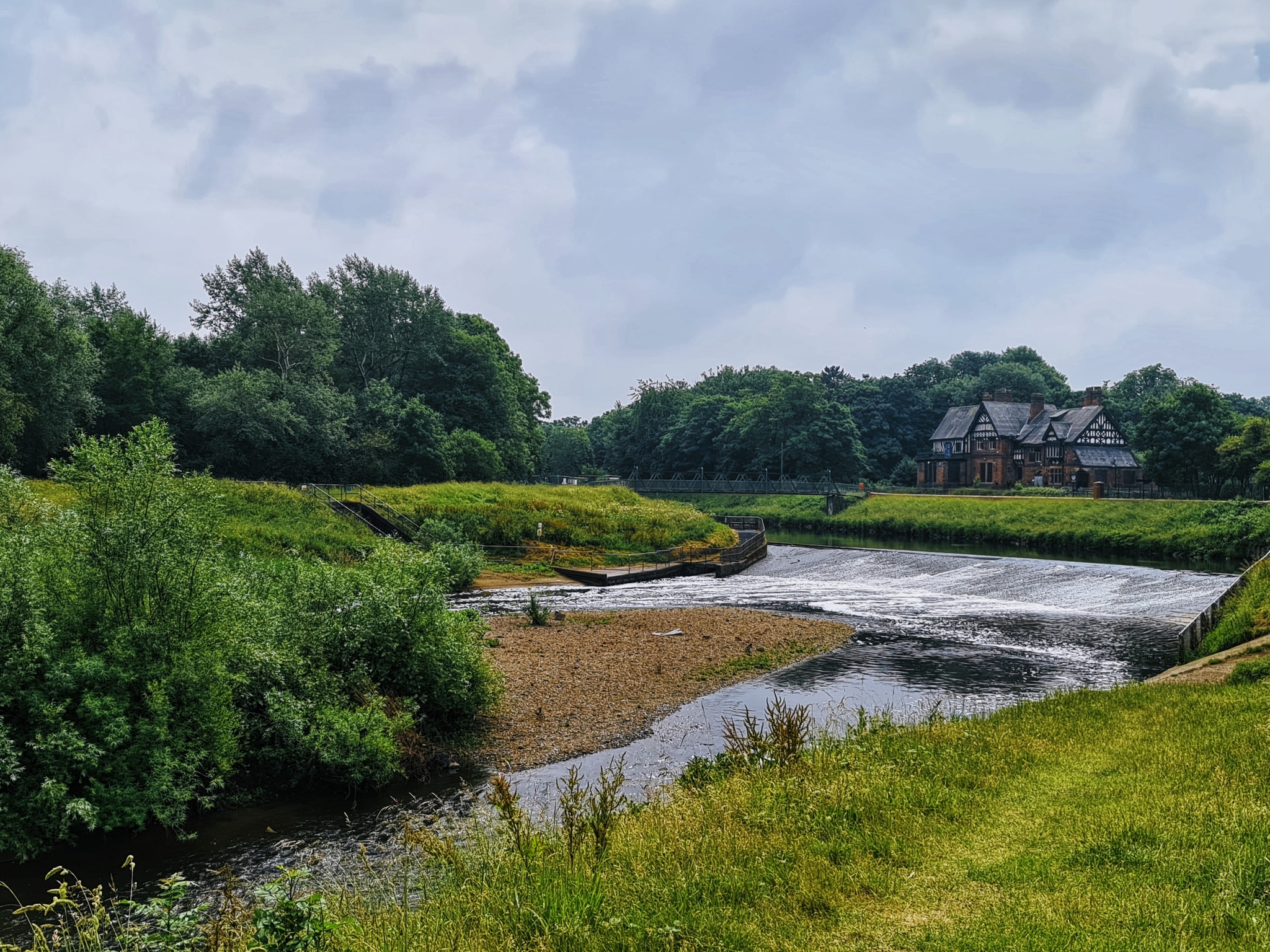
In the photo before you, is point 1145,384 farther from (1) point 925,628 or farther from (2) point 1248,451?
(1) point 925,628

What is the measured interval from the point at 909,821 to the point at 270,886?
224 inches

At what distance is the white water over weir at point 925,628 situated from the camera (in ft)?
55.2

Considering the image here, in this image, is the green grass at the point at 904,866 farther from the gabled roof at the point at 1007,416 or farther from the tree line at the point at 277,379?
the gabled roof at the point at 1007,416

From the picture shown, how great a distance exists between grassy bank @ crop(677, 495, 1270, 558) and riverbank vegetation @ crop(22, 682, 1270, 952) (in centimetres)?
4013

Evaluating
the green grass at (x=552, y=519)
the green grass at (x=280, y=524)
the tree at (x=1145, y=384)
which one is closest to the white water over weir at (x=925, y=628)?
the green grass at (x=552, y=519)

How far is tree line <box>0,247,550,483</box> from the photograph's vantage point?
152ft

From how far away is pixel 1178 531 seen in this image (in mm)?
46344

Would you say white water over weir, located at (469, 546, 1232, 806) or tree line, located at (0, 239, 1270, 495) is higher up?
tree line, located at (0, 239, 1270, 495)

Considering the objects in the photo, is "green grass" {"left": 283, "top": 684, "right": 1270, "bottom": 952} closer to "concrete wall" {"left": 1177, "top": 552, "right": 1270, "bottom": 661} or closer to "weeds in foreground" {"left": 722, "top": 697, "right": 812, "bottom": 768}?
"weeds in foreground" {"left": 722, "top": 697, "right": 812, "bottom": 768}

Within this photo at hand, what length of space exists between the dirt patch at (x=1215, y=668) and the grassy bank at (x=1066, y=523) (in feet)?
97.2

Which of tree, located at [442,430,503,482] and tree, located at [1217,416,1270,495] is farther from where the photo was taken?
tree, located at [442,430,503,482]

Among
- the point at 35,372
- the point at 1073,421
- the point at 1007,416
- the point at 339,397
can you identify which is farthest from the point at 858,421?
the point at 35,372

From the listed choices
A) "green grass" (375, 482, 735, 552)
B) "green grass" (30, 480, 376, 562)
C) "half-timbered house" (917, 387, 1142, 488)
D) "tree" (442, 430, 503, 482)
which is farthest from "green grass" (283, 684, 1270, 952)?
"half-timbered house" (917, 387, 1142, 488)

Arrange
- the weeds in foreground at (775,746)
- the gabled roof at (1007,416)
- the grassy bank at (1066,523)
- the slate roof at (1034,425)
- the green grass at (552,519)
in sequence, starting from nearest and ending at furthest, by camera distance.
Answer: the weeds in foreground at (775,746) → the grassy bank at (1066,523) → the green grass at (552,519) → the slate roof at (1034,425) → the gabled roof at (1007,416)
